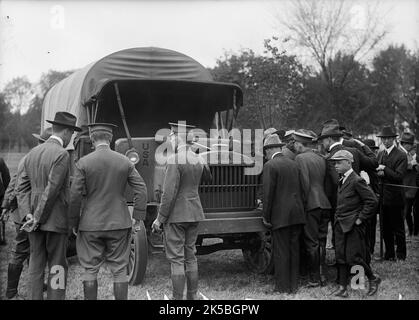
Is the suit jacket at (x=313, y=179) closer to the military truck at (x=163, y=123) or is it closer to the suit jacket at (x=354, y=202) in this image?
the suit jacket at (x=354, y=202)

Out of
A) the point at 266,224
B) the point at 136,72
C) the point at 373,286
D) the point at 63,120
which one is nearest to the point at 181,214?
the point at 266,224

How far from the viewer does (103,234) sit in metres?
4.96

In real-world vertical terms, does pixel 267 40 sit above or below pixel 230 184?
above

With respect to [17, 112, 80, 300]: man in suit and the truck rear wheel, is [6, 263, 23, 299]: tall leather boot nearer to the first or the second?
[17, 112, 80, 300]: man in suit

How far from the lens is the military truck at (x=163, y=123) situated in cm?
645

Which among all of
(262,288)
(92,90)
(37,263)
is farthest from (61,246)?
(92,90)

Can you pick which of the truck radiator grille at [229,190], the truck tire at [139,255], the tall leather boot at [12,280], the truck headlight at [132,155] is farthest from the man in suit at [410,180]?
the tall leather boot at [12,280]

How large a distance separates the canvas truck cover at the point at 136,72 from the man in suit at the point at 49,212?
8.28 ft

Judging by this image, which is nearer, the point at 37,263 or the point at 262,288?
the point at 37,263

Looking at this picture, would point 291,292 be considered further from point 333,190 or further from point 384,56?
point 384,56

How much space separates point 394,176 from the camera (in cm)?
777

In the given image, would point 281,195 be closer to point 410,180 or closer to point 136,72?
point 136,72
